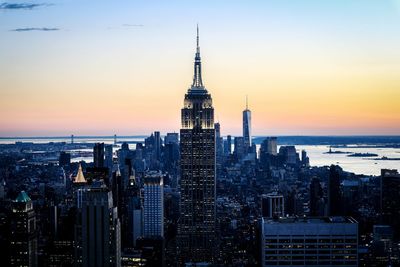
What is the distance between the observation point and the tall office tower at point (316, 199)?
11798mm

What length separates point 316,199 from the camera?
1310 centimetres

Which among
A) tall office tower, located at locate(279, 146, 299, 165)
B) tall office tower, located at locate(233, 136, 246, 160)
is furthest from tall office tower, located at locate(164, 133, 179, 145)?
tall office tower, located at locate(279, 146, 299, 165)

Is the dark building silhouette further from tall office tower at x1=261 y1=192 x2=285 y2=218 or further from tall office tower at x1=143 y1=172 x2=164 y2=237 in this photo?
tall office tower at x1=261 y1=192 x2=285 y2=218

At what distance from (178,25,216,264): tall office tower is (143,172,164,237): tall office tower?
552 mm

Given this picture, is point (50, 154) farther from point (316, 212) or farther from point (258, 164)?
point (258, 164)

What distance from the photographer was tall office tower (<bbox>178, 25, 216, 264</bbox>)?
1455 centimetres

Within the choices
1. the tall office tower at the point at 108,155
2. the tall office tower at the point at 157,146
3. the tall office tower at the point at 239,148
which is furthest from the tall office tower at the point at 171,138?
the tall office tower at the point at 239,148

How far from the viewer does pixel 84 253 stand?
7301mm

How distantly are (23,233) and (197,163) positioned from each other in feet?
24.8

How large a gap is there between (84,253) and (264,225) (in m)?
2.11

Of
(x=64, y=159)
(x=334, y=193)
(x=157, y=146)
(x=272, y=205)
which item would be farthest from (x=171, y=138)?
(x=64, y=159)

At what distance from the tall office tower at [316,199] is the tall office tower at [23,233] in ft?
17.3

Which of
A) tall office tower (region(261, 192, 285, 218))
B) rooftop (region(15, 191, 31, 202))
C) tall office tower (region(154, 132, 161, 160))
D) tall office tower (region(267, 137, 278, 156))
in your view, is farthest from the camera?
tall office tower (region(267, 137, 278, 156))

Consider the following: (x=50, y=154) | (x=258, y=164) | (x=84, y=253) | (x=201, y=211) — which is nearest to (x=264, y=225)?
(x=84, y=253)
